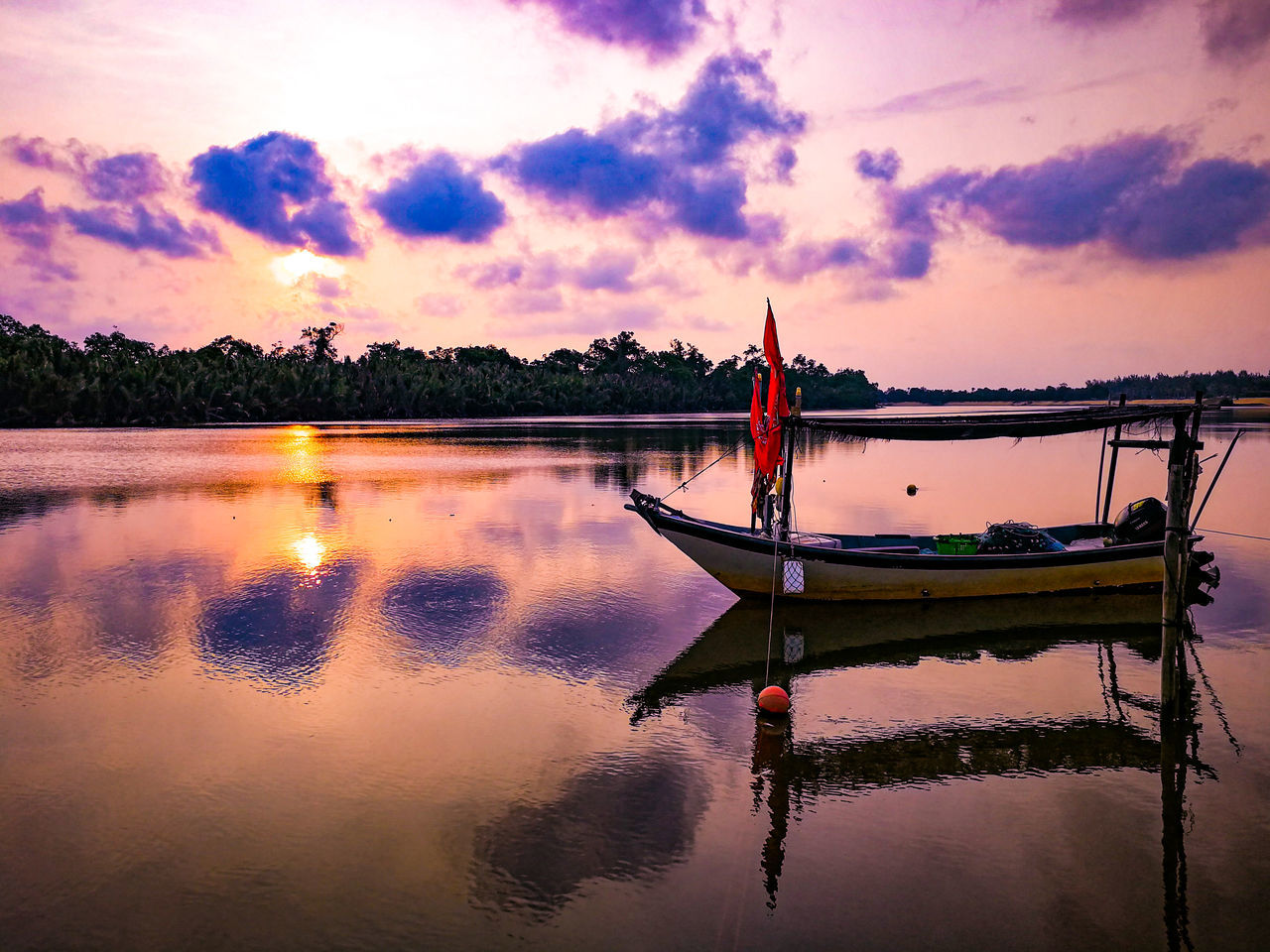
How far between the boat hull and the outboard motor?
781mm

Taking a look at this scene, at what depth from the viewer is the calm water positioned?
24.2 feet

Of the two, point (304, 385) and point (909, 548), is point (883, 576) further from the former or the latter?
point (304, 385)

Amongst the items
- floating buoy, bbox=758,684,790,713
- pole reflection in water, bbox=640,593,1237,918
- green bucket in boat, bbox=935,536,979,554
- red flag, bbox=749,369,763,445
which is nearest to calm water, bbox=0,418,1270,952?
pole reflection in water, bbox=640,593,1237,918

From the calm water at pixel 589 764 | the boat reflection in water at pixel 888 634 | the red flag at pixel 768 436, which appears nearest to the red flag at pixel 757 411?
the red flag at pixel 768 436

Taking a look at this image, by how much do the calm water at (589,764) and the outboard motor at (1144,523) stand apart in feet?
5.08

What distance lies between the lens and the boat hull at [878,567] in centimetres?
1727

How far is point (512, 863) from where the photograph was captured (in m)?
8.06

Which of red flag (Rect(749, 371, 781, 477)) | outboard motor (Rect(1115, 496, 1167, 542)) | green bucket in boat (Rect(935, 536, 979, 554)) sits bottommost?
green bucket in boat (Rect(935, 536, 979, 554))

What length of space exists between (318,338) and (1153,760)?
536ft

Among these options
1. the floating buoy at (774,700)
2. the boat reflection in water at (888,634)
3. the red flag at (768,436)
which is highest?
the red flag at (768,436)

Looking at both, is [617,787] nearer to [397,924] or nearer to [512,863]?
[512,863]

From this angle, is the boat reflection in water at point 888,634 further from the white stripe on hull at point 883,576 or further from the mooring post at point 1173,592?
the mooring post at point 1173,592

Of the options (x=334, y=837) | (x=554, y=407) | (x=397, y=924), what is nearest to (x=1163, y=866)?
(x=397, y=924)

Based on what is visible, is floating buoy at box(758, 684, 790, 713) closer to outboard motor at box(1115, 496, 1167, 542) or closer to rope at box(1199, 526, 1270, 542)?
outboard motor at box(1115, 496, 1167, 542)
